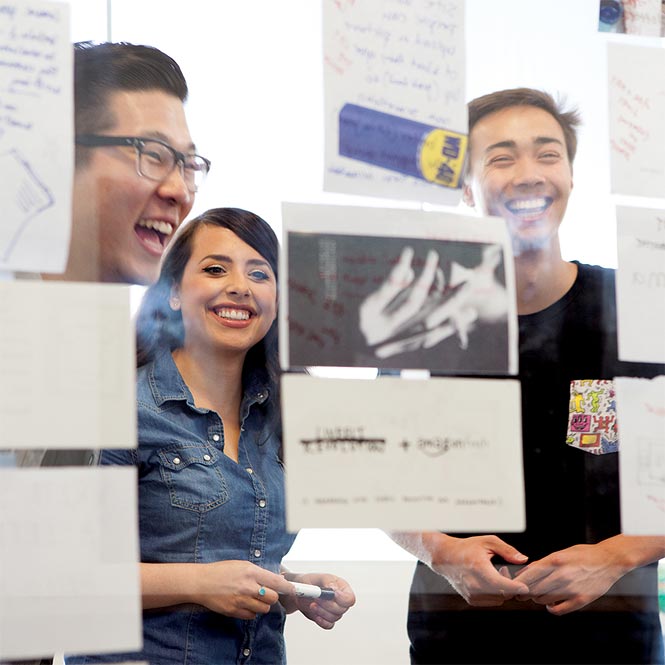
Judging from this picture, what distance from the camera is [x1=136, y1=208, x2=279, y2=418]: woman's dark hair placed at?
3.15ft

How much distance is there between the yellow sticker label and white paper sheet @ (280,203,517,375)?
0.14 feet

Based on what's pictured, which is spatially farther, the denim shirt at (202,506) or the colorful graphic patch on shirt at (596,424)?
the colorful graphic patch on shirt at (596,424)

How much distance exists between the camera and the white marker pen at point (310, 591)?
1000mm

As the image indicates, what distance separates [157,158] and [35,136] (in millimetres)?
129

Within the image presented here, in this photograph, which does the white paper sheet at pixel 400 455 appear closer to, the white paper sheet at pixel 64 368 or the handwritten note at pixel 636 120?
the white paper sheet at pixel 64 368

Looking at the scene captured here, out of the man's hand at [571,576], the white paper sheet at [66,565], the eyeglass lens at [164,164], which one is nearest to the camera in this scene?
the white paper sheet at [66,565]

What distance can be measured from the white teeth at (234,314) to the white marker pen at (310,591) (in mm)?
296

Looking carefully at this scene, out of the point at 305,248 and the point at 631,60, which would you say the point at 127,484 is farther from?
the point at 631,60

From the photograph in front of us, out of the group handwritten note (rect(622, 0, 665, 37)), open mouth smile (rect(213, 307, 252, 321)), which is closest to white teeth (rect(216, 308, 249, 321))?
open mouth smile (rect(213, 307, 252, 321))

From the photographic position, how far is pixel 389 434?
3.07 ft

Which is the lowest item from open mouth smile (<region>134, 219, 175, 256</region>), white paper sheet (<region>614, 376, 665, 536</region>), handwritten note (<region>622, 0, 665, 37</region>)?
white paper sheet (<region>614, 376, 665, 536</region>)

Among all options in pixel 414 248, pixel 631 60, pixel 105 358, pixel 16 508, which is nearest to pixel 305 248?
pixel 414 248

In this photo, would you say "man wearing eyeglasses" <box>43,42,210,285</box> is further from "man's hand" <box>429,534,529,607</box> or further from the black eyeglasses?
"man's hand" <box>429,534,529,607</box>

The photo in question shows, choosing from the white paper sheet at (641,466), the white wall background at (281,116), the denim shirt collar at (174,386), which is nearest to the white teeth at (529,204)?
the white wall background at (281,116)
